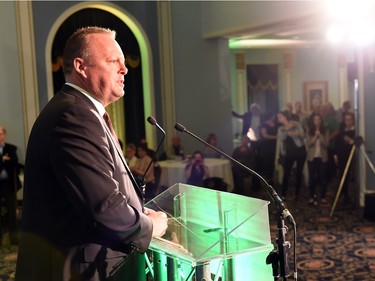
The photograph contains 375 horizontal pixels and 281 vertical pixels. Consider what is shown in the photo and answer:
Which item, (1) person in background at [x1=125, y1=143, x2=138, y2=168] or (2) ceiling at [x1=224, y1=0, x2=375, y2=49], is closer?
(2) ceiling at [x1=224, y1=0, x2=375, y2=49]

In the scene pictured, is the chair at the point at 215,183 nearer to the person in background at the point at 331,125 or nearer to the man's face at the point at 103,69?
the person in background at the point at 331,125

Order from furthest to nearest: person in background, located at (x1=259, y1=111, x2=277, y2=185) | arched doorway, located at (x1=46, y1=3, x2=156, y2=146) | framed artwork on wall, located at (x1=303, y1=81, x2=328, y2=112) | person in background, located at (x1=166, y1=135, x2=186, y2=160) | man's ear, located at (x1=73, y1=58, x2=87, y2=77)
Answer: framed artwork on wall, located at (x1=303, y1=81, x2=328, y2=112) → person in background, located at (x1=259, y1=111, x2=277, y2=185) → person in background, located at (x1=166, y1=135, x2=186, y2=160) → arched doorway, located at (x1=46, y1=3, x2=156, y2=146) → man's ear, located at (x1=73, y1=58, x2=87, y2=77)

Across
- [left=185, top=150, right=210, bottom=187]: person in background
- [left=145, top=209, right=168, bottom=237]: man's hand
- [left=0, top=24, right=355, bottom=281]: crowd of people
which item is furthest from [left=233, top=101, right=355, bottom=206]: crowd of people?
[left=0, top=24, right=355, bottom=281]: crowd of people

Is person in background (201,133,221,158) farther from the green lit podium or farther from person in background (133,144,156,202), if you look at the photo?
the green lit podium

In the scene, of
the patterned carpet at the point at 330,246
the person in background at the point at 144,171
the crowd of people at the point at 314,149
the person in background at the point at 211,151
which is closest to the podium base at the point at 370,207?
the patterned carpet at the point at 330,246

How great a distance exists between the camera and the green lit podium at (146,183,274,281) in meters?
1.85

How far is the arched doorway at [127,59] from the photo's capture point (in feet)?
25.3

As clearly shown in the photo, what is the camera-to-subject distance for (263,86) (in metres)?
13.2

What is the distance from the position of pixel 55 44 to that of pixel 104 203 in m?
6.55

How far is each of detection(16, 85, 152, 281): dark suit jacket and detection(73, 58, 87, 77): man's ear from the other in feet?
0.23

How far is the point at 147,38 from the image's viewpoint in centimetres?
834

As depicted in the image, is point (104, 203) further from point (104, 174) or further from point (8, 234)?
point (8, 234)

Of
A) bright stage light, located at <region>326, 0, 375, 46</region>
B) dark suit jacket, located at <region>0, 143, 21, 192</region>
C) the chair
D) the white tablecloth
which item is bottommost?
the chair

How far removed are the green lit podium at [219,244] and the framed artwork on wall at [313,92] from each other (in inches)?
467
